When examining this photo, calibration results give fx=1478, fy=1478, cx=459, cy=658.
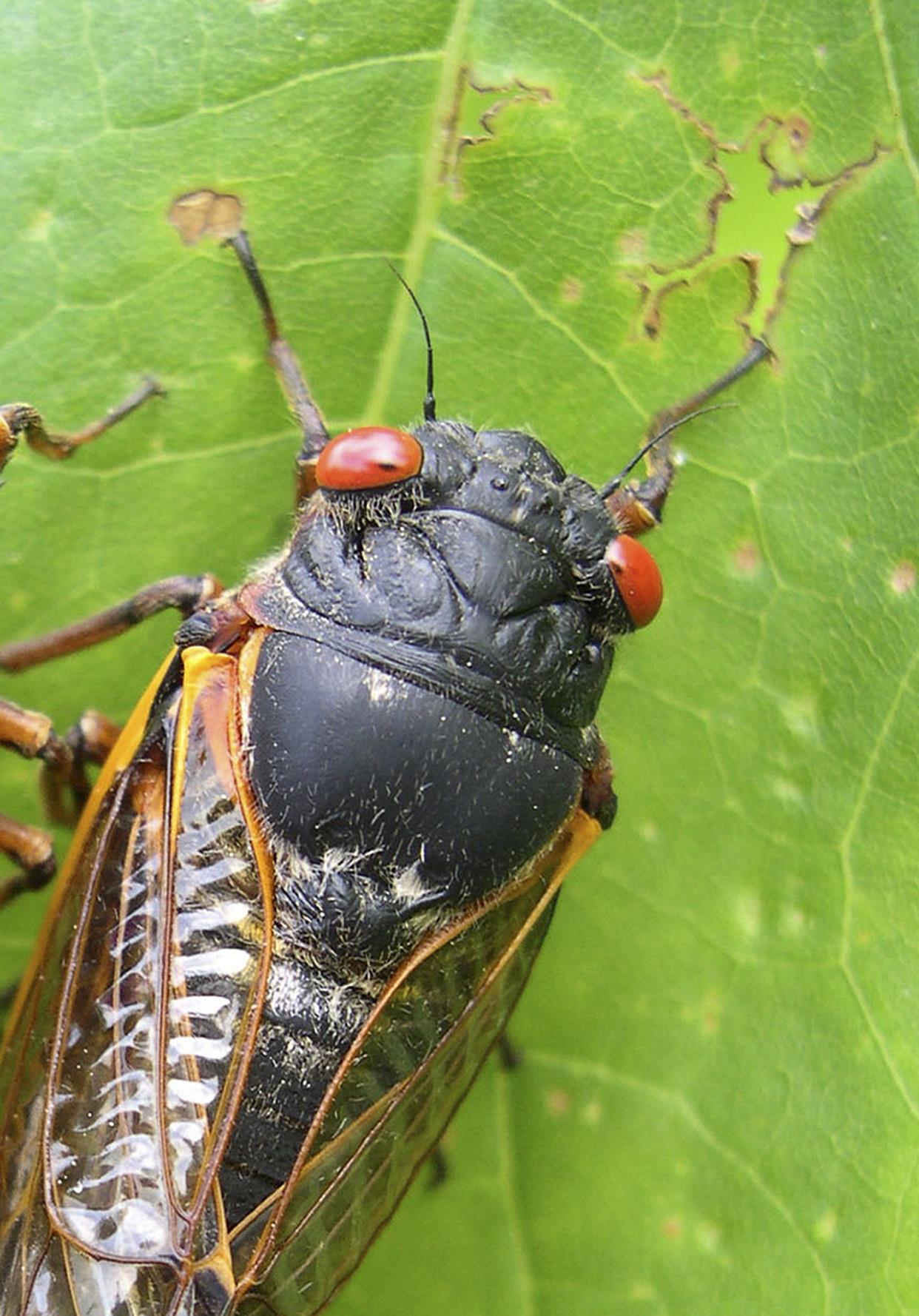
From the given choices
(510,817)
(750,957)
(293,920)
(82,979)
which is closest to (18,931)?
(82,979)

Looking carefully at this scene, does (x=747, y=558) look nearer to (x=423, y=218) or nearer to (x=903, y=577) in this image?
(x=903, y=577)

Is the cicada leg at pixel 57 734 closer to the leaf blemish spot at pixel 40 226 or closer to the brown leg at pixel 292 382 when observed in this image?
the brown leg at pixel 292 382

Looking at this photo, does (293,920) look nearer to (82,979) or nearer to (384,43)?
(82,979)

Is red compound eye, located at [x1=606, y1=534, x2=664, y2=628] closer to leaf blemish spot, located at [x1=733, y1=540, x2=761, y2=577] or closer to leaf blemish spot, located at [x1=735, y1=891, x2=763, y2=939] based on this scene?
leaf blemish spot, located at [x1=733, y1=540, x2=761, y2=577]

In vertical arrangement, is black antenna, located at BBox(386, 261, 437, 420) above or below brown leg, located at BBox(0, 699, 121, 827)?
above

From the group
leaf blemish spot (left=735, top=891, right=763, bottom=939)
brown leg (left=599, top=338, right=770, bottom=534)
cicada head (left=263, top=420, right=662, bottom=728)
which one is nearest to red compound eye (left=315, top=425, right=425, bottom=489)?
cicada head (left=263, top=420, right=662, bottom=728)

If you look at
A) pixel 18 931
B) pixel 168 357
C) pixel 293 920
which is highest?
pixel 168 357
